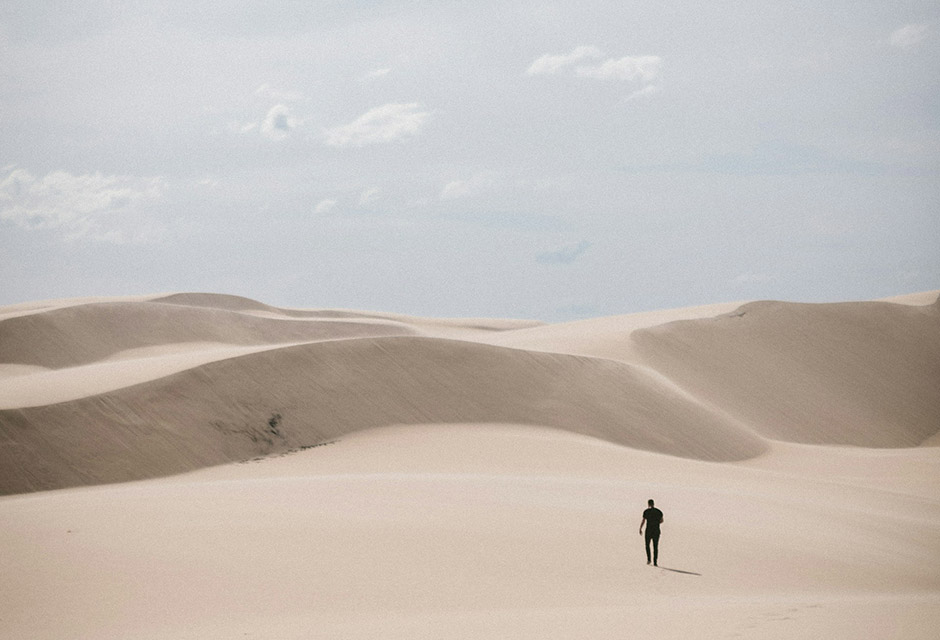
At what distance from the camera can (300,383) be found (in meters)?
26.4

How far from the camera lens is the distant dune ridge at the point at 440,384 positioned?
22.7 meters

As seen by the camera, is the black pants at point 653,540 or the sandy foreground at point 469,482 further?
the black pants at point 653,540

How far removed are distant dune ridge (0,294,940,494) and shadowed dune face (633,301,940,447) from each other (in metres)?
0.10

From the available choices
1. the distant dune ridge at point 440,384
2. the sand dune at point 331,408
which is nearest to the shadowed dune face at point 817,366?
the distant dune ridge at point 440,384

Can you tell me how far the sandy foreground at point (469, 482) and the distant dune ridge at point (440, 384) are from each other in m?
0.10

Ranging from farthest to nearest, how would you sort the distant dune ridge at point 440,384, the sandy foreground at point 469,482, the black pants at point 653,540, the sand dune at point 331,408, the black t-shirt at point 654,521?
the distant dune ridge at point 440,384 → the sand dune at point 331,408 → the black t-shirt at point 654,521 → the black pants at point 653,540 → the sandy foreground at point 469,482

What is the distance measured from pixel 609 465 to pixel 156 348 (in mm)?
30271

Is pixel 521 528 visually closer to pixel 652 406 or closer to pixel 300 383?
pixel 300 383

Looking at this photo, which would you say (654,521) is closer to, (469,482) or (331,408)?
(469,482)

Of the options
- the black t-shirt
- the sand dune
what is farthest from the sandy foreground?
the black t-shirt

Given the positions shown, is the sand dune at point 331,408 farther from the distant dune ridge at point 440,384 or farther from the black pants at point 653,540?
the black pants at point 653,540

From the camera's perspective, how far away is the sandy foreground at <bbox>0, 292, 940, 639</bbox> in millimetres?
9094

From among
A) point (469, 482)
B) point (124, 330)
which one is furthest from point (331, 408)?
point (124, 330)

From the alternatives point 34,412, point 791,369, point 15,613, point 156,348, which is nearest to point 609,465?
point 34,412
